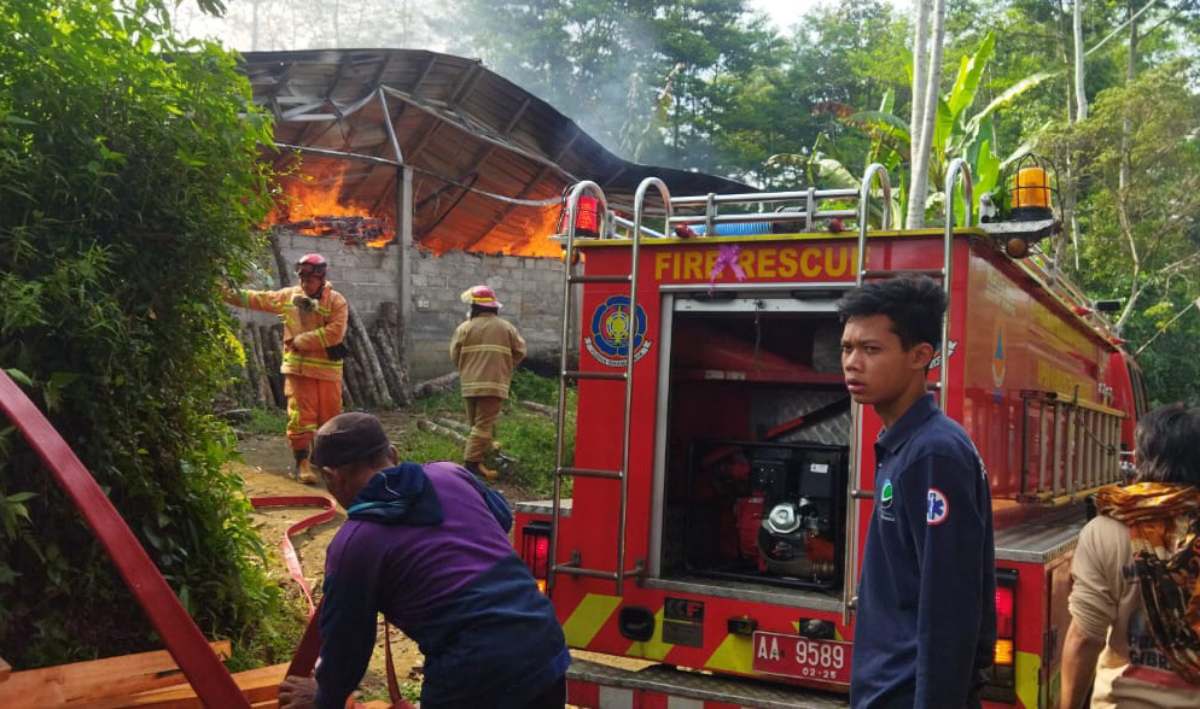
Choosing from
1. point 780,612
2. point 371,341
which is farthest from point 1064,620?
point 371,341

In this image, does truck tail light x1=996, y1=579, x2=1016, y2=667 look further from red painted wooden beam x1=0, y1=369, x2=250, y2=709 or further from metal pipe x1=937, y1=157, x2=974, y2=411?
red painted wooden beam x1=0, y1=369, x2=250, y2=709

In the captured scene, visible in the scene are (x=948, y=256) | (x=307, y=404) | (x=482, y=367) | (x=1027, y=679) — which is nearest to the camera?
(x=1027, y=679)

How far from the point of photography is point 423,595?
284 centimetres

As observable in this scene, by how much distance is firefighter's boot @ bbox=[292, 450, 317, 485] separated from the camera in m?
9.30

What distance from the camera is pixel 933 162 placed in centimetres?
1759

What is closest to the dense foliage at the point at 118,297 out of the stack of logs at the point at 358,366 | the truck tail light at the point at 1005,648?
the truck tail light at the point at 1005,648

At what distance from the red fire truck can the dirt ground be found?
5.01 feet

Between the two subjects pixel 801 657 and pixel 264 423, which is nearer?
pixel 801 657

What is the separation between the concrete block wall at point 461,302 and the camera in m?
14.4

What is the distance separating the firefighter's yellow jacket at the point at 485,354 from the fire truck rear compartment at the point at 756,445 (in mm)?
4977

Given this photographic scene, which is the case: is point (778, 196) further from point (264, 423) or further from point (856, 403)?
point (264, 423)

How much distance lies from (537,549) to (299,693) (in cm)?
194

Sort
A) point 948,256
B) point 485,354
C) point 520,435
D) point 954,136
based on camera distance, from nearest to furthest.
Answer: point 948,256
point 485,354
point 520,435
point 954,136

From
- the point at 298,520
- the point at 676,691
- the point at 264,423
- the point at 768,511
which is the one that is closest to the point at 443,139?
the point at 264,423
